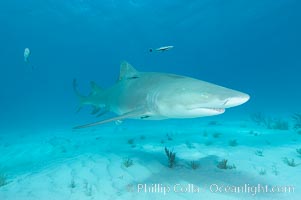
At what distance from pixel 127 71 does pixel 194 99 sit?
11.7 ft

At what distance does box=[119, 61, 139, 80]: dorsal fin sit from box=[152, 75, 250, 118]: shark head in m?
2.08

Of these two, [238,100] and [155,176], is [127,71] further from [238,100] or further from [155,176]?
[238,100]

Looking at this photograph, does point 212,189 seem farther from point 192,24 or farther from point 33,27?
point 33,27

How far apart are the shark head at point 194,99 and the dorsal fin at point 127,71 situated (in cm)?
208

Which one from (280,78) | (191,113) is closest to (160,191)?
(191,113)

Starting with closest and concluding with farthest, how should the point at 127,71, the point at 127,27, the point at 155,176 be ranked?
the point at 155,176 → the point at 127,71 → the point at 127,27

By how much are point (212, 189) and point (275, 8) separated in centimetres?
5046

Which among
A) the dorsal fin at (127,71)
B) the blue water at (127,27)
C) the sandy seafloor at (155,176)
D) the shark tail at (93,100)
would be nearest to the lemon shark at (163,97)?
the dorsal fin at (127,71)

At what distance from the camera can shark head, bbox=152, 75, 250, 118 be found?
3362 millimetres

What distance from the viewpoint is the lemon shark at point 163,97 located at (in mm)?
3560

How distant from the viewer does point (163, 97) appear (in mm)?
4539

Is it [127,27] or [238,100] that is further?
[127,27]

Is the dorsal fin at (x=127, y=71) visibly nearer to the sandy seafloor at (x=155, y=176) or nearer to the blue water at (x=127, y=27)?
the sandy seafloor at (x=155, y=176)

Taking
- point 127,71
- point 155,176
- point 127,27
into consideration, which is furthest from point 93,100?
point 127,27
